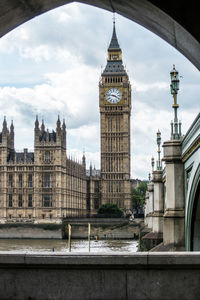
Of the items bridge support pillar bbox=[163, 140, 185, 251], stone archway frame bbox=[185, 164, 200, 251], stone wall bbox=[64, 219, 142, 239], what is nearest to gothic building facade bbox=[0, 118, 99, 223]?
stone wall bbox=[64, 219, 142, 239]

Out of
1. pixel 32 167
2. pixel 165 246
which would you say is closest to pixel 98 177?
pixel 32 167

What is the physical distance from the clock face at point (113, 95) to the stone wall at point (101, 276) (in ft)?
350

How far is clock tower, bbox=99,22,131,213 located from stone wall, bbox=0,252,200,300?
102 m

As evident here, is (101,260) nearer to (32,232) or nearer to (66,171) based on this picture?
(32,232)

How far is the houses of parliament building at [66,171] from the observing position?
313ft

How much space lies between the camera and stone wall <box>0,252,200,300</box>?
5.18 metres

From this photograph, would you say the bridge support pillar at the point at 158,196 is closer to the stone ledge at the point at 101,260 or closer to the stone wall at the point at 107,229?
the stone ledge at the point at 101,260

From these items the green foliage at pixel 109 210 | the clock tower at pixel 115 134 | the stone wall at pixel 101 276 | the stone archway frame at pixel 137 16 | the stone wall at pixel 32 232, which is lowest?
the stone wall at pixel 32 232

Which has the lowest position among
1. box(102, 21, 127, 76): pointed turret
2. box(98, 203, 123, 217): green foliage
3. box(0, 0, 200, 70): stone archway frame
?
box(98, 203, 123, 217): green foliage

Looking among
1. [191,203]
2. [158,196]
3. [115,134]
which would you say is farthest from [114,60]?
[191,203]

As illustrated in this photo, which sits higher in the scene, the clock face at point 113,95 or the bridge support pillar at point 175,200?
the clock face at point 113,95

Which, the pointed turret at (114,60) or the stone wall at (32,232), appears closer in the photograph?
the stone wall at (32,232)

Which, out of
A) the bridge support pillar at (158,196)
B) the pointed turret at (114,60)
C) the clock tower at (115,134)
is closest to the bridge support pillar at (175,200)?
the bridge support pillar at (158,196)

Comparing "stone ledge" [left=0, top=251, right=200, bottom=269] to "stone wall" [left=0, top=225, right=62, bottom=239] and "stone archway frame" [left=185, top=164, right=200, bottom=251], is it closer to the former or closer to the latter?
"stone archway frame" [left=185, top=164, right=200, bottom=251]
